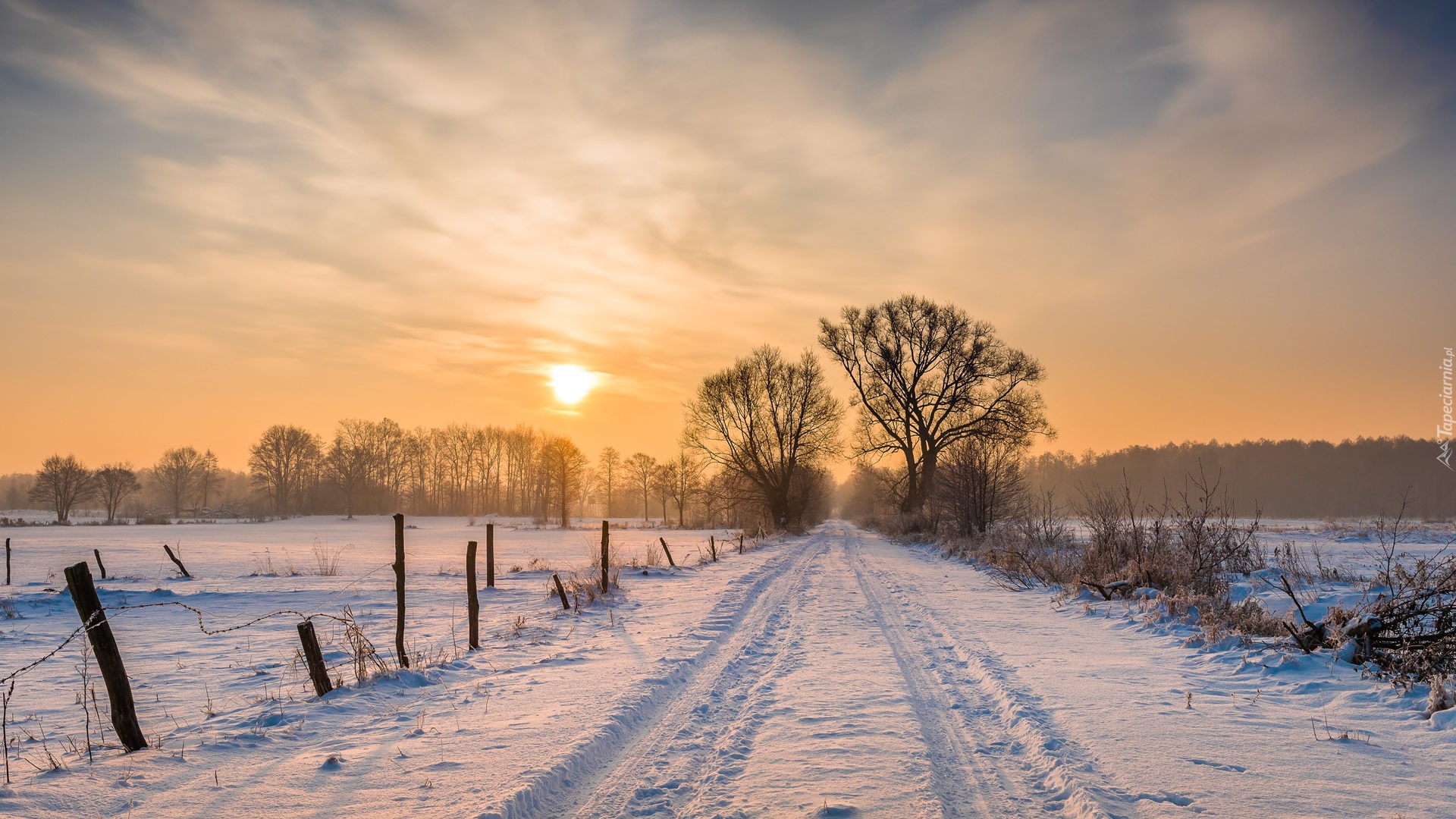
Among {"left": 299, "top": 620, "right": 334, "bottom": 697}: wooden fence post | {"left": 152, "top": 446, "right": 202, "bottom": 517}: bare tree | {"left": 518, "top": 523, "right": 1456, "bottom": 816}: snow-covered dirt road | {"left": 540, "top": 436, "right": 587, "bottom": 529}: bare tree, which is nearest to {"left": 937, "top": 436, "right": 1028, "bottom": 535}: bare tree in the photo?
{"left": 518, "top": 523, "right": 1456, "bottom": 816}: snow-covered dirt road

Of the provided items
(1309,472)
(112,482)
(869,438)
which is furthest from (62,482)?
(1309,472)

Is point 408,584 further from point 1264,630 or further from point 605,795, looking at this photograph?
point 1264,630

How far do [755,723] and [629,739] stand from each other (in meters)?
1.07

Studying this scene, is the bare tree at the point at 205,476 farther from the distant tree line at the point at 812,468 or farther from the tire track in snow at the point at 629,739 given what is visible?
the tire track in snow at the point at 629,739

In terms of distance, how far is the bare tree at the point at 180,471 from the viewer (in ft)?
332

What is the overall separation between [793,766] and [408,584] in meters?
17.0

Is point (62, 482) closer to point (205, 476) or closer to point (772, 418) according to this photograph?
point (205, 476)

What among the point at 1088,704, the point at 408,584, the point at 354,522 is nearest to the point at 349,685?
the point at 1088,704

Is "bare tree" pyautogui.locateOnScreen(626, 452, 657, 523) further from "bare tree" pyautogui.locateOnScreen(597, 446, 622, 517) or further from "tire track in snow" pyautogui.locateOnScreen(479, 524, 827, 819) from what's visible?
"tire track in snow" pyautogui.locateOnScreen(479, 524, 827, 819)

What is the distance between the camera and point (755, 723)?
226 inches

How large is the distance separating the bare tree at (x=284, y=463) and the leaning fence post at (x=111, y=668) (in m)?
102

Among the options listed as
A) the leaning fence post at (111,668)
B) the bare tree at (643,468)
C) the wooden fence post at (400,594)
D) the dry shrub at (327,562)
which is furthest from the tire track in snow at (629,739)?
the bare tree at (643,468)

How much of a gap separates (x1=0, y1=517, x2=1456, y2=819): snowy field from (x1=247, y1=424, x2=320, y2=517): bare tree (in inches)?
3704

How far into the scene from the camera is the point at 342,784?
461 centimetres
